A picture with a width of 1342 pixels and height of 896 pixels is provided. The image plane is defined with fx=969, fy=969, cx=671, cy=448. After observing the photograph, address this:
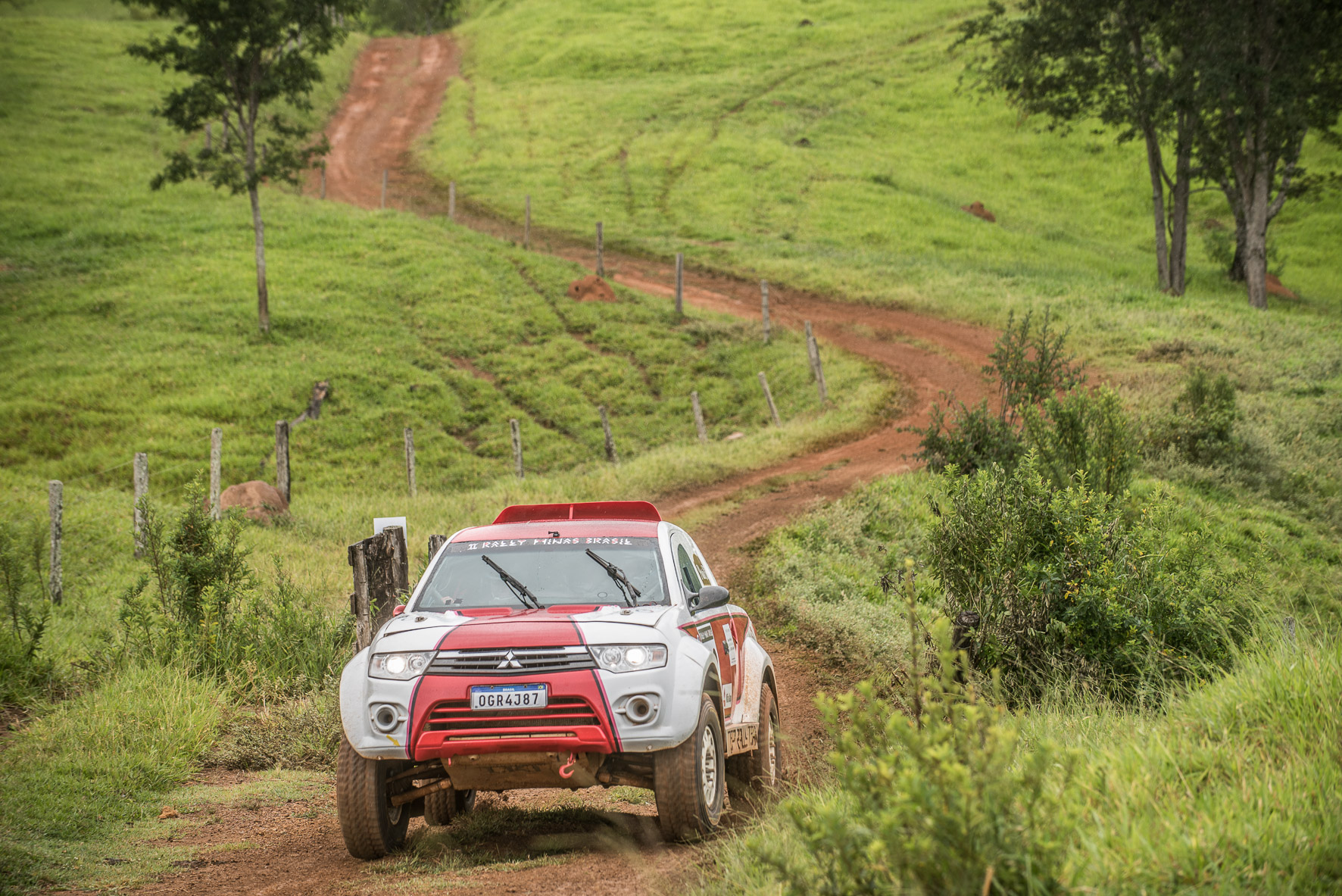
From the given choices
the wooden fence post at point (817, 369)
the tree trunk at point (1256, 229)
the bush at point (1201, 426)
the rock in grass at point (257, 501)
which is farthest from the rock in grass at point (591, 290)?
the tree trunk at point (1256, 229)

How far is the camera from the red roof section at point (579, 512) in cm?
Answer: 698

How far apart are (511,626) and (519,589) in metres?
0.76

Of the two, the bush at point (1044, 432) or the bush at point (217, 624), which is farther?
the bush at point (1044, 432)

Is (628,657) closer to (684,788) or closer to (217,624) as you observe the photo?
(684,788)

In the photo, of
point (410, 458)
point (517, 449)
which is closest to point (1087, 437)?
point (517, 449)

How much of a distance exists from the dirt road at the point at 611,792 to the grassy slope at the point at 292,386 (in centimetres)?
101

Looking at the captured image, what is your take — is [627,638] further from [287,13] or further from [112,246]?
[112,246]

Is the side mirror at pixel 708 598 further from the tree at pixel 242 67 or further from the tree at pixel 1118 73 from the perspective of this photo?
the tree at pixel 1118 73

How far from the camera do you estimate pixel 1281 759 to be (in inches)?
150

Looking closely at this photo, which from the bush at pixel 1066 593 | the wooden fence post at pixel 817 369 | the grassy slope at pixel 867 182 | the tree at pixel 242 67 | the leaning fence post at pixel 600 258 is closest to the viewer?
the bush at pixel 1066 593

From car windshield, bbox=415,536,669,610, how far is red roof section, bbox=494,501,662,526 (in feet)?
2.12

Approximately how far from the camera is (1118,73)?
30.4m

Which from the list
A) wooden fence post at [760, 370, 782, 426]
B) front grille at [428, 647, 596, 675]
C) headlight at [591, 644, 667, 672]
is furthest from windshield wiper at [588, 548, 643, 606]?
wooden fence post at [760, 370, 782, 426]

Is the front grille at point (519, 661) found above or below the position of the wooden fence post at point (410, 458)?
above
